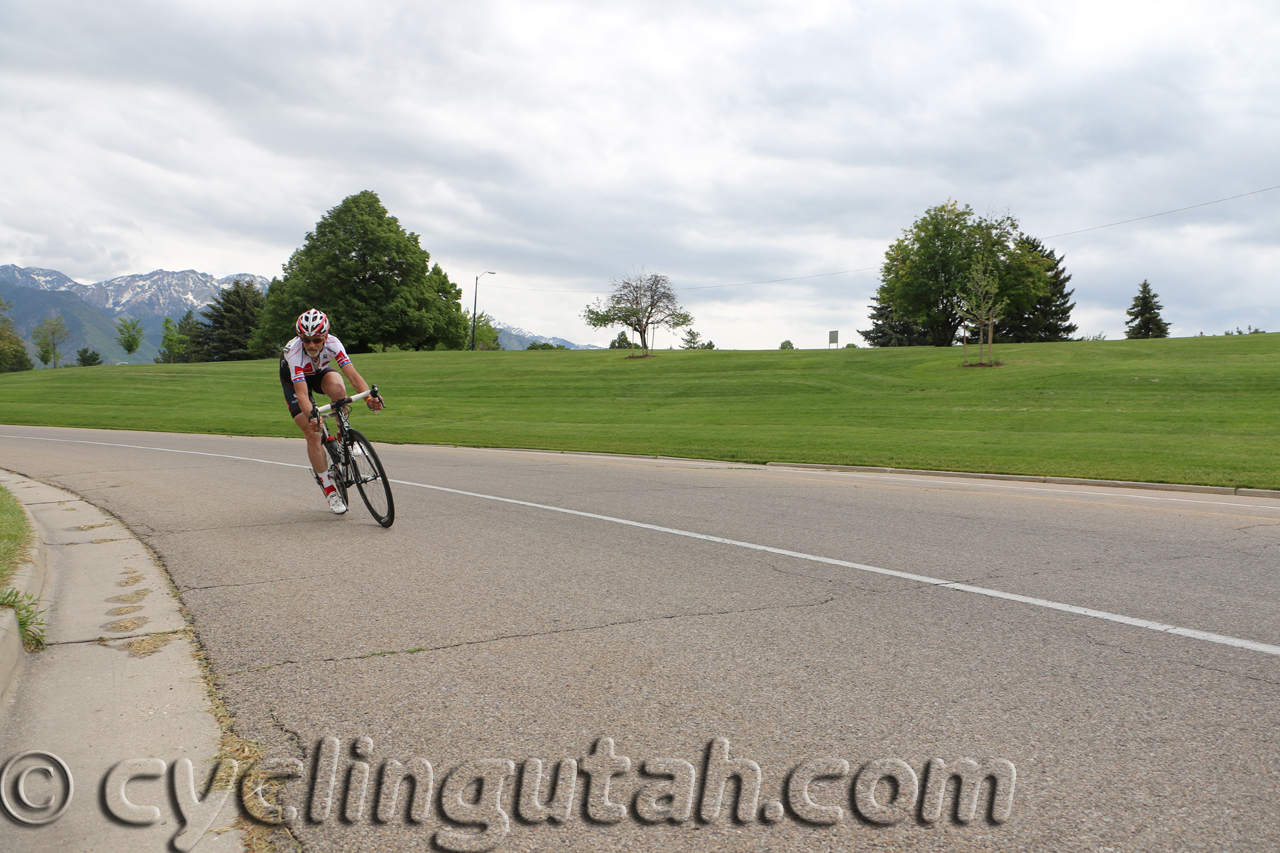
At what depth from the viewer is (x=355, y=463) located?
8500 mm

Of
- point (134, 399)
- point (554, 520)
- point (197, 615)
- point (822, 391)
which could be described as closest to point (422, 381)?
point (134, 399)

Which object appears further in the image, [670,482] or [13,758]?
[670,482]

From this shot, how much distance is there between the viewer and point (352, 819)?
8.93 feet

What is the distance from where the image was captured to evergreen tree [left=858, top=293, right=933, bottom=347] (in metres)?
90.8

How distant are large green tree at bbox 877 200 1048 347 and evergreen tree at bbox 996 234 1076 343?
12.5 metres

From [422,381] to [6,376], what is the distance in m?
33.3

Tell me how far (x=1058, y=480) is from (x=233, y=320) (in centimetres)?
10770

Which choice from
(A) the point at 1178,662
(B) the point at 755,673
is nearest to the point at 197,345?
(B) the point at 755,673

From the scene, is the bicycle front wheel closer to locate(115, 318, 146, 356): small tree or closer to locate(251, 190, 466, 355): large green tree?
locate(251, 190, 466, 355): large green tree

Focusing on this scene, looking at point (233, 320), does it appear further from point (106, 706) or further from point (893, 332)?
point (106, 706)

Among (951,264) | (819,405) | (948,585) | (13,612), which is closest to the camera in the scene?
(13,612)

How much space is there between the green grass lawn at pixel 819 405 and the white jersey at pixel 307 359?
10.0m

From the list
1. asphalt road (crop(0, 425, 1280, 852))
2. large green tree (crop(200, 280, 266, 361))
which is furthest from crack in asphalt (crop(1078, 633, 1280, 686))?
large green tree (crop(200, 280, 266, 361))

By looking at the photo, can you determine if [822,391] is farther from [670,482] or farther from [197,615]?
[197,615]
